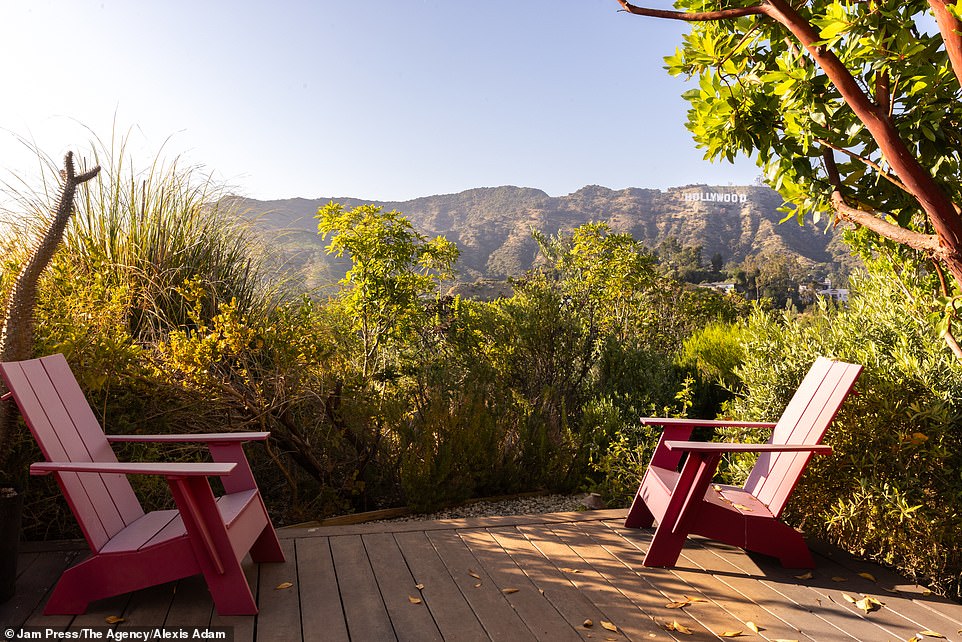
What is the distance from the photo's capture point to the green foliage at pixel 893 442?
8.79 ft

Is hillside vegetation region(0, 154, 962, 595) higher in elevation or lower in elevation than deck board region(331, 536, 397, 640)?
higher

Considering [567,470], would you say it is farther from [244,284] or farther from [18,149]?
[18,149]

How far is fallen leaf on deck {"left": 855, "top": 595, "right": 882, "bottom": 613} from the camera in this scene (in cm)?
246

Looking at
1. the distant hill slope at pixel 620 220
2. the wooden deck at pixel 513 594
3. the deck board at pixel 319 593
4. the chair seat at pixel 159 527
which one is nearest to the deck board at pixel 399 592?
the wooden deck at pixel 513 594

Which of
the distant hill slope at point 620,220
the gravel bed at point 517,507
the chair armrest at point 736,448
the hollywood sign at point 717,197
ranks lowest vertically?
the gravel bed at point 517,507

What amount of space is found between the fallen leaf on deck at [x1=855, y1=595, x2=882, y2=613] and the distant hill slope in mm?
28493

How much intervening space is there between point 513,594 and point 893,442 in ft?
6.14

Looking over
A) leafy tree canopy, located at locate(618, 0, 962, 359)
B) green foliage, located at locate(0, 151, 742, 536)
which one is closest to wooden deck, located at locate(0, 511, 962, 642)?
green foliage, located at locate(0, 151, 742, 536)

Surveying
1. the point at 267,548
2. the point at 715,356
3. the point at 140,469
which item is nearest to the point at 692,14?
the point at 140,469

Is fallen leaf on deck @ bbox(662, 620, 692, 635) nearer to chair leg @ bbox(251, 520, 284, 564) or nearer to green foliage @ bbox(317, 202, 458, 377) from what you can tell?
chair leg @ bbox(251, 520, 284, 564)

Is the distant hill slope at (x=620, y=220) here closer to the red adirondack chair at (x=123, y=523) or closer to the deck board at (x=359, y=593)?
the deck board at (x=359, y=593)

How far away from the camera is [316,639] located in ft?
7.06

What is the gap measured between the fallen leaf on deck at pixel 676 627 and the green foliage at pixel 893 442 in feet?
3.54

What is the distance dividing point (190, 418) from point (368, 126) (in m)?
16.8
